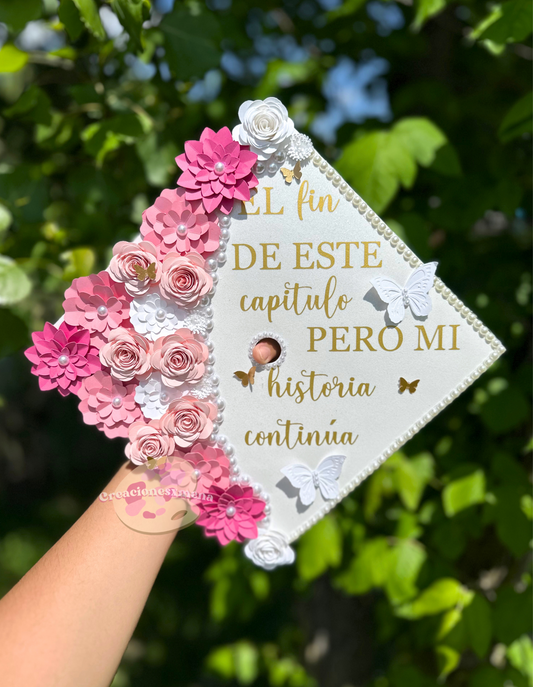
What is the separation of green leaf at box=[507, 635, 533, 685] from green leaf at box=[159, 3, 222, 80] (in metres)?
1.60

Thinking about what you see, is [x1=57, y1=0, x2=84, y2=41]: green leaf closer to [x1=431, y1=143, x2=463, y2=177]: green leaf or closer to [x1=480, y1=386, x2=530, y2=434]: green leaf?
[x1=431, y1=143, x2=463, y2=177]: green leaf

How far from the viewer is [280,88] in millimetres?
1674

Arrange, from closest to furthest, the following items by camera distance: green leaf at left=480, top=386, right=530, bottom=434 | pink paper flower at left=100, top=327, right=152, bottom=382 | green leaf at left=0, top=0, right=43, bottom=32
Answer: pink paper flower at left=100, top=327, right=152, bottom=382 → green leaf at left=0, top=0, right=43, bottom=32 → green leaf at left=480, top=386, right=530, bottom=434

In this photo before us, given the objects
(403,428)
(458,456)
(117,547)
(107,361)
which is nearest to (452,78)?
(458,456)

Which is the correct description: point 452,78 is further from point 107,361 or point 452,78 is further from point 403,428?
point 107,361

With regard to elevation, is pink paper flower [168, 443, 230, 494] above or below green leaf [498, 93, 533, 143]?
below

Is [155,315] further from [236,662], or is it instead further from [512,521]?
[236,662]

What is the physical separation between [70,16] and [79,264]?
504mm

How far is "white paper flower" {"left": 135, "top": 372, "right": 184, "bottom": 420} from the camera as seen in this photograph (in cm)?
88

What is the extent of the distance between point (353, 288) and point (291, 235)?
14 cm

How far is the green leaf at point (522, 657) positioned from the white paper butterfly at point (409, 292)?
102cm

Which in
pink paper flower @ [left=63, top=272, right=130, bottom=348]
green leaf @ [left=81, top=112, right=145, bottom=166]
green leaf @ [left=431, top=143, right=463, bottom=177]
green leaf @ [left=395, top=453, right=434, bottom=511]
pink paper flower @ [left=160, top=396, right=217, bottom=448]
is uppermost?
green leaf @ [left=431, top=143, right=463, bottom=177]

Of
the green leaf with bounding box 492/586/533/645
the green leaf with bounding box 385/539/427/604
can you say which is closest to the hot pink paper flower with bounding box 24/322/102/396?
the green leaf with bounding box 385/539/427/604

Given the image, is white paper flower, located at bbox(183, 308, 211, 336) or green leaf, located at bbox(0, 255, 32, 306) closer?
white paper flower, located at bbox(183, 308, 211, 336)
